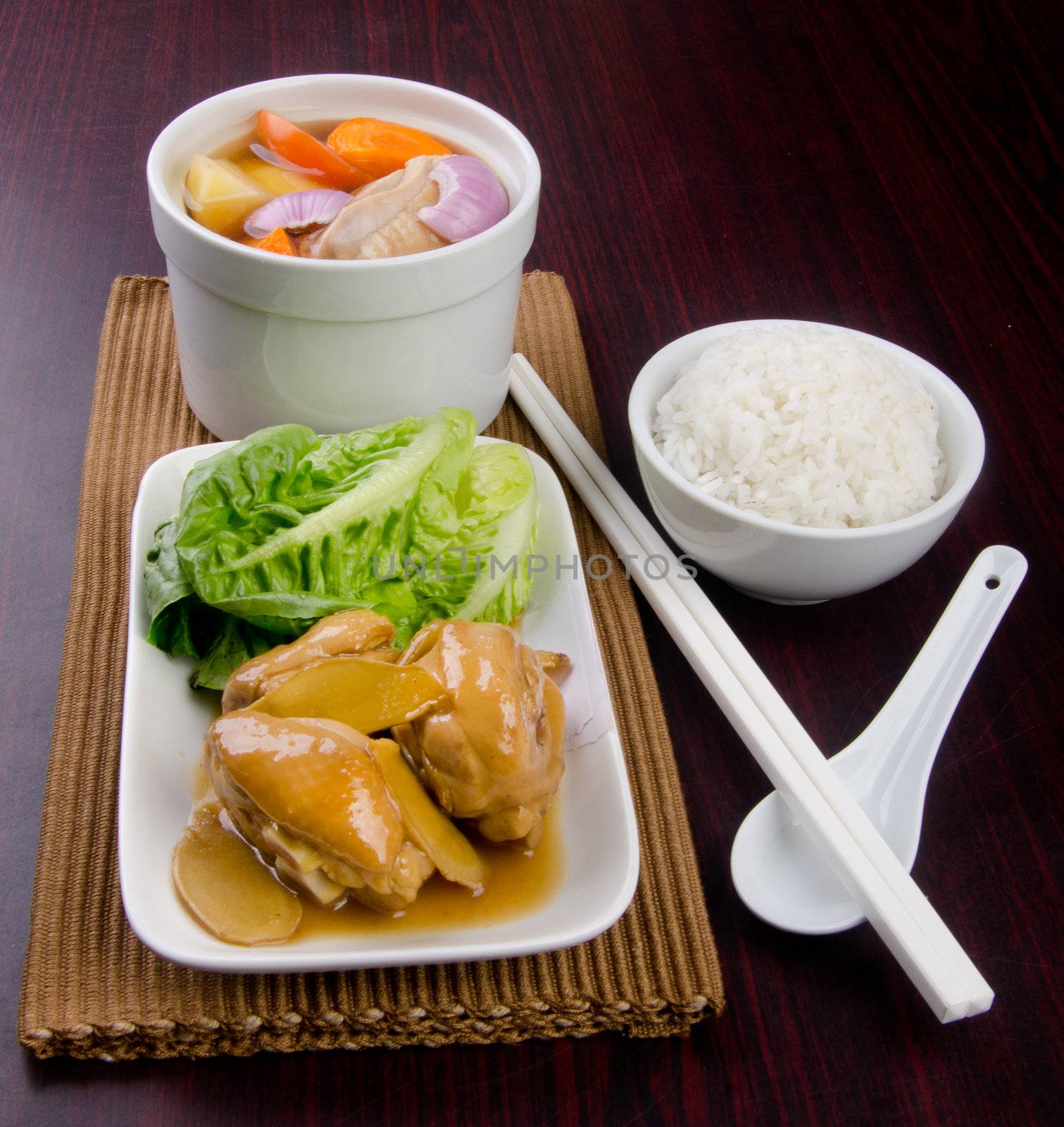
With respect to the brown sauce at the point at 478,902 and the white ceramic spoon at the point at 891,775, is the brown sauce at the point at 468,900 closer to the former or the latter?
the brown sauce at the point at 478,902

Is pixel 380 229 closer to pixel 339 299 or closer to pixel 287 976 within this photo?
pixel 339 299

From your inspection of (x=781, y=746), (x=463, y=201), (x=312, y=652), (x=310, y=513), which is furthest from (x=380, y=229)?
(x=781, y=746)

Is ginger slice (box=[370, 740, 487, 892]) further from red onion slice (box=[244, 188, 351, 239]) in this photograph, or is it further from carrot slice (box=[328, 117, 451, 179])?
carrot slice (box=[328, 117, 451, 179])

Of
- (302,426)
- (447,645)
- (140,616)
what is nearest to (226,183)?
(302,426)

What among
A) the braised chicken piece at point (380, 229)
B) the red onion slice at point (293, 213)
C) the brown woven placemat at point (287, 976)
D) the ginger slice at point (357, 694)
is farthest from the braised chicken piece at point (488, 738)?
the red onion slice at point (293, 213)

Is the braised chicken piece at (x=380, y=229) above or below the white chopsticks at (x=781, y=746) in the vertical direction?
above

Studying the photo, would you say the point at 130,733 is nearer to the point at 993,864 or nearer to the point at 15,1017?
the point at 15,1017
